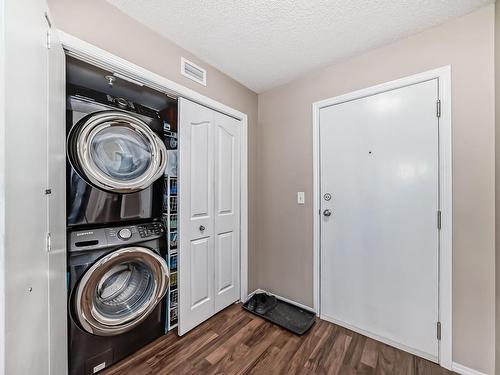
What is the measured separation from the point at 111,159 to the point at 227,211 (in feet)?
3.65

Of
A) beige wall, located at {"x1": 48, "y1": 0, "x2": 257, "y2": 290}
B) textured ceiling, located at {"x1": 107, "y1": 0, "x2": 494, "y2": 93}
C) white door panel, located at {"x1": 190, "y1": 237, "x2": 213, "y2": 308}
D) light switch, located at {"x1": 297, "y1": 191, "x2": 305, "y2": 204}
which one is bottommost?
white door panel, located at {"x1": 190, "y1": 237, "x2": 213, "y2": 308}

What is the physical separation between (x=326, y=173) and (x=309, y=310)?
1342 mm

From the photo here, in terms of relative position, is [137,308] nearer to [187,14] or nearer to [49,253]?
[49,253]

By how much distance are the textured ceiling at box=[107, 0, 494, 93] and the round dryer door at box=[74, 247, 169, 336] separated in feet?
5.27

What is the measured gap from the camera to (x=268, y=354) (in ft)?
5.14

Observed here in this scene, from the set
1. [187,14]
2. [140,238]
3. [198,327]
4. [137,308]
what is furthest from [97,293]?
[187,14]

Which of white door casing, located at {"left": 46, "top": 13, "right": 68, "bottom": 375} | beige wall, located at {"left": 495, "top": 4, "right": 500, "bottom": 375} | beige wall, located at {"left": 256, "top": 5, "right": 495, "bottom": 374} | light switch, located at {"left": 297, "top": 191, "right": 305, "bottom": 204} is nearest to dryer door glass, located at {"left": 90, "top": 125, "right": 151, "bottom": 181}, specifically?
white door casing, located at {"left": 46, "top": 13, "right": 68, "bottom": 375}

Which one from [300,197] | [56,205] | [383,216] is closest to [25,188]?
[56,205]

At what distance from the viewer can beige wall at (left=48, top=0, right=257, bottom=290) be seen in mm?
1193

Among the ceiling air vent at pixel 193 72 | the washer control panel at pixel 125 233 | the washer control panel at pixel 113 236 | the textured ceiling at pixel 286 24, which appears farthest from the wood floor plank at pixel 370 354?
the ceiling air vent at pixel 193 72

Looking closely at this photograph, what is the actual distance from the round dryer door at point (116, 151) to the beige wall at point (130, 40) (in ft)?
1.38

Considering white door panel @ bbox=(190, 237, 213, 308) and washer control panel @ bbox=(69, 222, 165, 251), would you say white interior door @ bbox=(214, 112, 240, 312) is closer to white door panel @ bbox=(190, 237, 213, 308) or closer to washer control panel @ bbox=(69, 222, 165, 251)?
white door panel @ bbox=(190, 237, 213, 308)

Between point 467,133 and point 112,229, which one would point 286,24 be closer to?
point 467,133

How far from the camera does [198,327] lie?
1845mm
